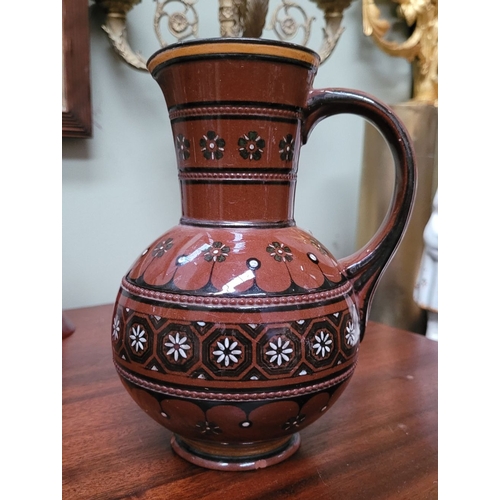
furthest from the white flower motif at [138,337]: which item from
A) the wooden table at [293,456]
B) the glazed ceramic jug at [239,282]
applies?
the wooden table at [293,456]

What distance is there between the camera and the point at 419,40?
39.8 inches

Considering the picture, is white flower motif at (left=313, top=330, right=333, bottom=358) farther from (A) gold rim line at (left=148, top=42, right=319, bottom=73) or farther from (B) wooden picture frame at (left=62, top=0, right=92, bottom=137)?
(B) wooden picture frame at (left=62, top=0, right=92, bottom=137)

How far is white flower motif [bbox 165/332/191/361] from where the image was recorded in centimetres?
36

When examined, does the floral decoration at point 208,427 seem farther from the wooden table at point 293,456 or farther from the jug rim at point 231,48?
the jug rim at point 231,48

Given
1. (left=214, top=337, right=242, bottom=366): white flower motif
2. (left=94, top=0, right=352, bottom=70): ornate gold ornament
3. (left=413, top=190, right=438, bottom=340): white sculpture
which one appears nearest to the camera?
(left=214, top=337, right=242, bottom=366): white flower motif

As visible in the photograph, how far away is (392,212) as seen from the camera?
0.45 metres

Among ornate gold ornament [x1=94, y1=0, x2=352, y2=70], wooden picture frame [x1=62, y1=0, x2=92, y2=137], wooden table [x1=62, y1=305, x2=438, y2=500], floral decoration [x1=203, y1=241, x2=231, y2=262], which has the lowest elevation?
wooden table [x1=62, y1=305, x2=438, y2=500]

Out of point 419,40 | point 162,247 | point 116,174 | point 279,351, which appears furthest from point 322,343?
point 419,40

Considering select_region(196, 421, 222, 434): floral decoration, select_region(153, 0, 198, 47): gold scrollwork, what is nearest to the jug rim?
select_region(196, 421, 222, 434): floral decoration

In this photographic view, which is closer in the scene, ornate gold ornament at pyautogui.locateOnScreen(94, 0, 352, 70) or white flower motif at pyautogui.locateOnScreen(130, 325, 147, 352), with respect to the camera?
white flower motif at pyautogui.locateOnScreen(130, 325, 147, 352)

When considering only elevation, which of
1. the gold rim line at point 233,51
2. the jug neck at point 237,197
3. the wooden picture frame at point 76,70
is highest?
the wooden picture frame at point 76,70

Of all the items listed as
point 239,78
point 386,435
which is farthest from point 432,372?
point 239,78

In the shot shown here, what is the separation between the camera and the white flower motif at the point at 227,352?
14.0 inches

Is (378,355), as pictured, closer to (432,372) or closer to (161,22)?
(432,372)
